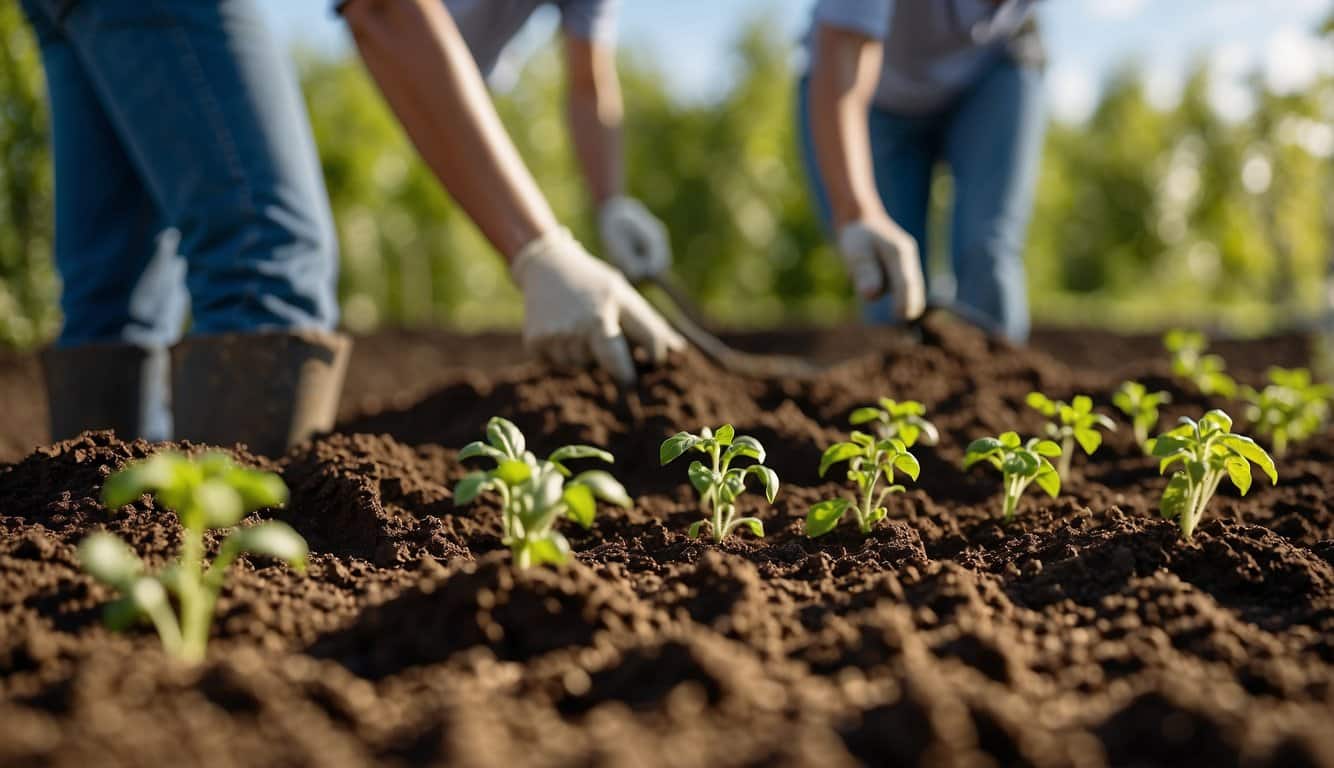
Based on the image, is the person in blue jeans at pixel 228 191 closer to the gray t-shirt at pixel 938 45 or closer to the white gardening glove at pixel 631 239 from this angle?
the white gardening glove at pixel 631 239

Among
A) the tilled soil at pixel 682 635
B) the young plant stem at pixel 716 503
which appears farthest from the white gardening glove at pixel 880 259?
the young plant stem at pixel 716 503

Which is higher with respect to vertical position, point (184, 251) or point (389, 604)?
point (184, 251)

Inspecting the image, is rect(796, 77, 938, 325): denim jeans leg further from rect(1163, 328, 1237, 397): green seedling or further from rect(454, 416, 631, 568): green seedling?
rect(454, 416, 631, 568): green seedling

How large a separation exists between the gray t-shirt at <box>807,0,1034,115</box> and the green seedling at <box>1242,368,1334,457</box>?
179cm

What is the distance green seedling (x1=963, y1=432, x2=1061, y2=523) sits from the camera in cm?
183

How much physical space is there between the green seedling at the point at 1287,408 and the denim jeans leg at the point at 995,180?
1.34 meters

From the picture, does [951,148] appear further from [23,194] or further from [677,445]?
[23,194]

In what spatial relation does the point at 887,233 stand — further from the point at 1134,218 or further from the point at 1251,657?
the point at 1134,218

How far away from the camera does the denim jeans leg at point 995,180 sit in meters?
4.00

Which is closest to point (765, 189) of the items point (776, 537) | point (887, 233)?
point (887, 233)

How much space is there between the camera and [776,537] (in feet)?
6.53

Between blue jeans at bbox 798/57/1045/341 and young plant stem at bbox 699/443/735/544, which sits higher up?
blue jeans at bbox 798/57/1045/341

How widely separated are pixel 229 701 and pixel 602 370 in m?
1.76

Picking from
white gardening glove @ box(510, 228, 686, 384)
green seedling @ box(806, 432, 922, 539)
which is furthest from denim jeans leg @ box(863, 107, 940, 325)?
green seedling @ box(806, 432, 922, 539)
